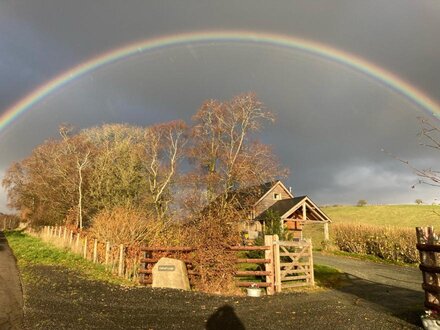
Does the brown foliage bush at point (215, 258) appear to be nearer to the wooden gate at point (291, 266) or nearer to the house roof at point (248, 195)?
the wooden gate at point (291, 266)

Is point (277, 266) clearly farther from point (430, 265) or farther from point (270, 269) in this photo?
point (430, 265)

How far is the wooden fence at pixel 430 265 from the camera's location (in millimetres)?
7441

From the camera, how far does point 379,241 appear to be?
31422 mm

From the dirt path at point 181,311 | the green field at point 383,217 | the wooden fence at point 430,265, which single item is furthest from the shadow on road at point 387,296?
the green field at point 383,217

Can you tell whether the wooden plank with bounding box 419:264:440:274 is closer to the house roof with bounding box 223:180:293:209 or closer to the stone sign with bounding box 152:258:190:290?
the stone sign with bounding box 152:258:190:290

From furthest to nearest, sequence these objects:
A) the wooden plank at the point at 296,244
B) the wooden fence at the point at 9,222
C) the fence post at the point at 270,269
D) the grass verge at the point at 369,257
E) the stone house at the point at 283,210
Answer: the wooden fence at the point at 9,222 < the stone house at the point at 283,210 < the grass verge at the point at 369,257 < the wooden plank at the point at 296,244 < the fence post at the point at 270,269

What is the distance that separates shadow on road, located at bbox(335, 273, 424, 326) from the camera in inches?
400

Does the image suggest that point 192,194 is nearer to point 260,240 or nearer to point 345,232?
point 345,232

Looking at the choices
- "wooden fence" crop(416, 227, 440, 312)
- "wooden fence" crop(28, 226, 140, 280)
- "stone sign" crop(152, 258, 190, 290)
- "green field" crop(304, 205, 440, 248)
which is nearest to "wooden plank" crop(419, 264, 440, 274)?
"wooden fence" crop(416, 227, 440, 312)

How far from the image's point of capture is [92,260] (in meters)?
19.5

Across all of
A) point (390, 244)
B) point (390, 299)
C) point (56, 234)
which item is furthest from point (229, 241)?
point (56, 234)

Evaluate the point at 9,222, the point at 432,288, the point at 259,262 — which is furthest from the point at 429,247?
the point at 9,222

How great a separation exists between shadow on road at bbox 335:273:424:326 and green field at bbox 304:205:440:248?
915 inches

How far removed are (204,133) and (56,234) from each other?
18214mm
